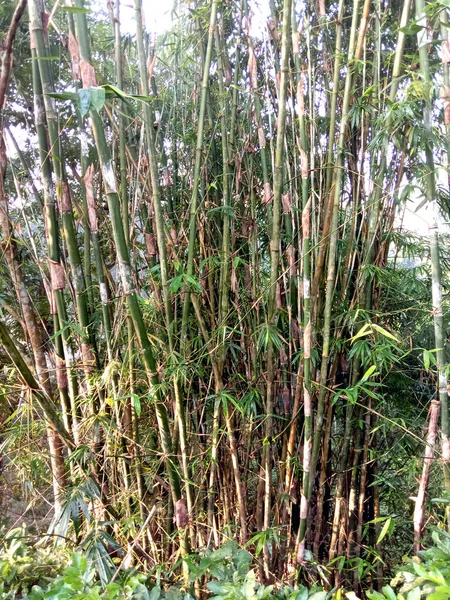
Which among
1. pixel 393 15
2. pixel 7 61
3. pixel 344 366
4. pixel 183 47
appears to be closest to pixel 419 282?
pixel 344 366

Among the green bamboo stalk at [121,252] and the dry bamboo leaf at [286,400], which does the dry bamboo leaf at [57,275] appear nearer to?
the green bamboo stalk at [121,252]

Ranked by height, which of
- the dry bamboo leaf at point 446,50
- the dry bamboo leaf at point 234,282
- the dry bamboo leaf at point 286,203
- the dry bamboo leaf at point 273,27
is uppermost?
the dry bamboo leaf at point 273,27

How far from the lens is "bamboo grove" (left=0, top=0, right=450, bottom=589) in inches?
57.8

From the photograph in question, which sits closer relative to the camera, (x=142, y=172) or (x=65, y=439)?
(x=65, y=439)

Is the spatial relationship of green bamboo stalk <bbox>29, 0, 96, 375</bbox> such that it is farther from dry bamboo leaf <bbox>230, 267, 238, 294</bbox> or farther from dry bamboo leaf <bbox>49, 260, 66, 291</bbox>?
dry bamboo leaf <bbox>230, 267, 238, 294</bbox>

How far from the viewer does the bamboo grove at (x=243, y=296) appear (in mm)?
1469

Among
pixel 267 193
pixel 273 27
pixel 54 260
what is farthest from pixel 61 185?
pixel 273 27

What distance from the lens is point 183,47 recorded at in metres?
2.10

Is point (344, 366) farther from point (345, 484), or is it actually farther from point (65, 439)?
point (65, 439)

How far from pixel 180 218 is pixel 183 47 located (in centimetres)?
85

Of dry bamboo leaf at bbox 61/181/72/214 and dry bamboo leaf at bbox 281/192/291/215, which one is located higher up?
dry bamboo leaf at bbox 61/181/72/214

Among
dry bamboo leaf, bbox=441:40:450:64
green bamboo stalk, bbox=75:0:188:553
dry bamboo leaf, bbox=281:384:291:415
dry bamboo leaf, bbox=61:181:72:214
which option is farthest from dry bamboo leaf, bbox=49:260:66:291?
dry bamboo leaf, bbox=441:40:450:64

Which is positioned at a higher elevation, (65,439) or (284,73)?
(284,73)

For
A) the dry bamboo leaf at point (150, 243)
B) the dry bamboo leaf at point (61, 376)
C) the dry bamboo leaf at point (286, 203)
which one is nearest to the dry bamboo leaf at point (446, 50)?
the dry bamboo leaf at point (286, 203)
